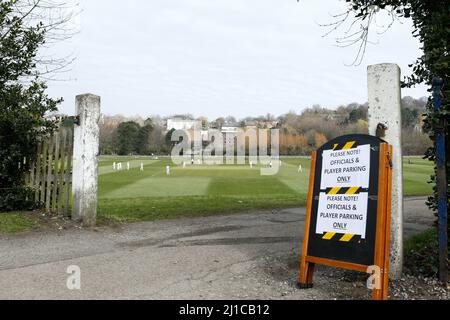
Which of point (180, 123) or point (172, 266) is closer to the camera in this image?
point (172, 266)

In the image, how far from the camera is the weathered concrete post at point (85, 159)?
354 inches

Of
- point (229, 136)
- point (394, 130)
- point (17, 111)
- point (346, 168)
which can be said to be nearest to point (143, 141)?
point (229, 136)

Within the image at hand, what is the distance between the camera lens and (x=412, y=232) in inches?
356

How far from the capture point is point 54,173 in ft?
31.9

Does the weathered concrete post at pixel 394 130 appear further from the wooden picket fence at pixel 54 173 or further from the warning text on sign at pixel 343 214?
the wooden picket fence at pixel 54 173

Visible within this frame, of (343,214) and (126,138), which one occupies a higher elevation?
(126,138)

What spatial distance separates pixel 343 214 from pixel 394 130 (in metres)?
1.34

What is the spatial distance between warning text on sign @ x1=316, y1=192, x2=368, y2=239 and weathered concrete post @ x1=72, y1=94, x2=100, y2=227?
5.60 metres

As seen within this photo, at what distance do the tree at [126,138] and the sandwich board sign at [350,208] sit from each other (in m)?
118

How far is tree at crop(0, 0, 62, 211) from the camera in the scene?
32.2 feet

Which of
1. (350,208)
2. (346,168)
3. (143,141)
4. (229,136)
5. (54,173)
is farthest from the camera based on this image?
(143,141)

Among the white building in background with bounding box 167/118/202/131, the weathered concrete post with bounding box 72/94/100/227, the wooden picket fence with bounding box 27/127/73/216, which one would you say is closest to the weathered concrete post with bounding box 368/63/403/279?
the weathered concrete post with bounding box 72/94/100/227

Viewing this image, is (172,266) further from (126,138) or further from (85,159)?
(126,138)
